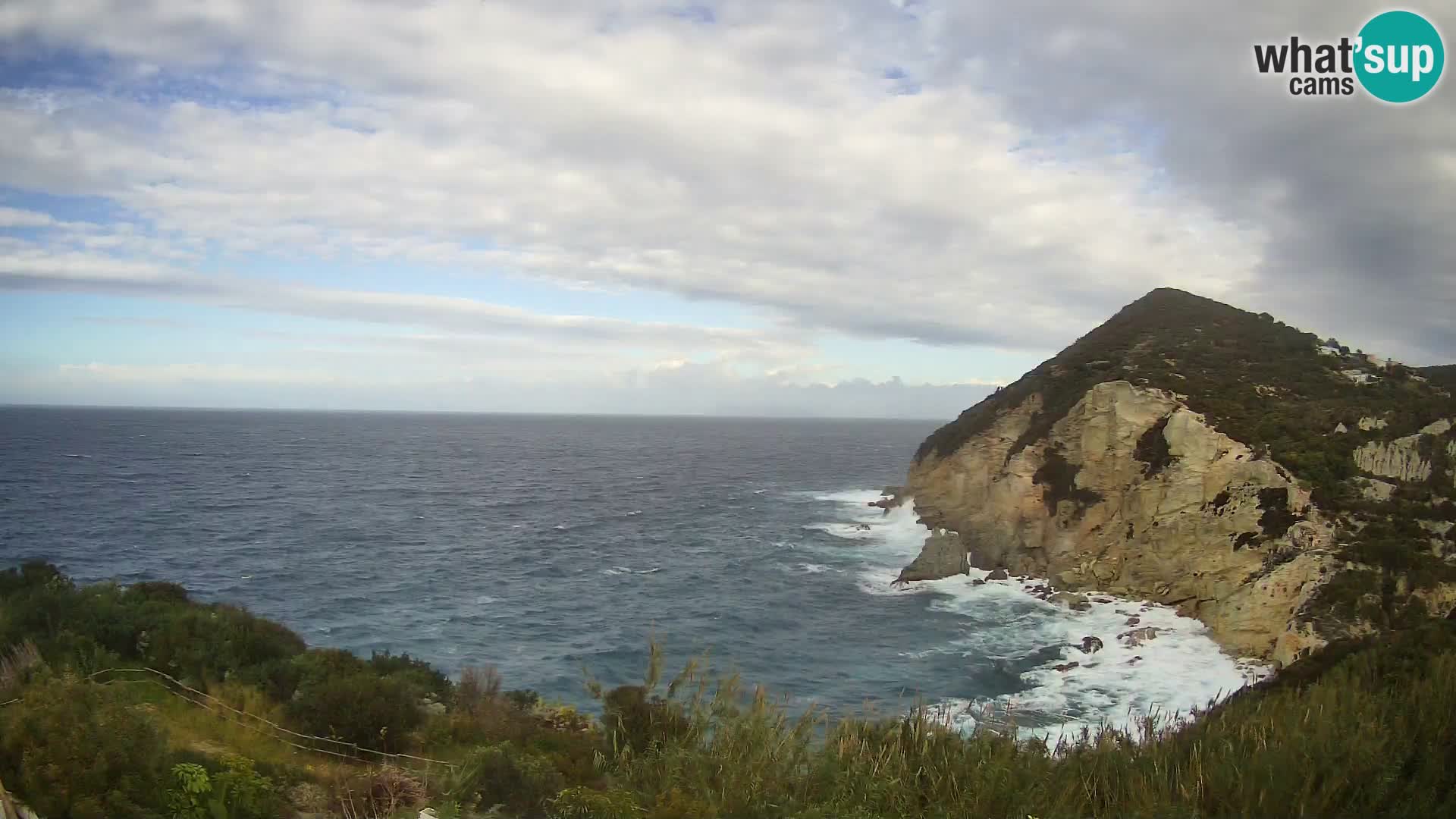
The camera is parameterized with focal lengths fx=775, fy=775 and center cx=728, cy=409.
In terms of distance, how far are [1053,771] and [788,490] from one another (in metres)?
69.7

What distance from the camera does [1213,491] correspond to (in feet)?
99.3

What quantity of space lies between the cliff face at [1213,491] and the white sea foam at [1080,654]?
1218 mm

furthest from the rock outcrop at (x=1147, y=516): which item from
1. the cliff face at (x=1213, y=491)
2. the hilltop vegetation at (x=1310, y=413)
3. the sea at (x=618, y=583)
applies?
the sea at (x=618, y=583)

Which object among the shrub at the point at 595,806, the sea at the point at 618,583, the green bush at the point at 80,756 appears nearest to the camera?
the shrub at the point at 595,806

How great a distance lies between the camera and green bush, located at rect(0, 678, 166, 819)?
6656 millimetres

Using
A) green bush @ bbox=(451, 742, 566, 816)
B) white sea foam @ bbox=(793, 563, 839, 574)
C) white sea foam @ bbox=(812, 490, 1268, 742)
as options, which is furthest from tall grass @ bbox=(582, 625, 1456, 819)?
white sea foam @ bbox=(793, 563, 839, 574)

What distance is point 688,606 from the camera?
1331 inches

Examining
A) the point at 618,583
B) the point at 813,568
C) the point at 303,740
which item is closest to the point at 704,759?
the point at 303,740

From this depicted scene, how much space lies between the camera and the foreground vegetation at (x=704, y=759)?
5.43 metres

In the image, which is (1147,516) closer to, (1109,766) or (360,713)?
(1109,766)

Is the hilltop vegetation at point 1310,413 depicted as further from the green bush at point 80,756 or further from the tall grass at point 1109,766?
the green bush at point 80,756

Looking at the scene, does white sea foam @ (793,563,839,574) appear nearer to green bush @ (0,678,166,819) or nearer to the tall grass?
the tall grass

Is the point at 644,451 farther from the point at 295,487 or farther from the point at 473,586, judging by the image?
the point at 473,586

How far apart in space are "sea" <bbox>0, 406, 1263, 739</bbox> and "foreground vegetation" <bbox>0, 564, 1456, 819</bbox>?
81 cm
